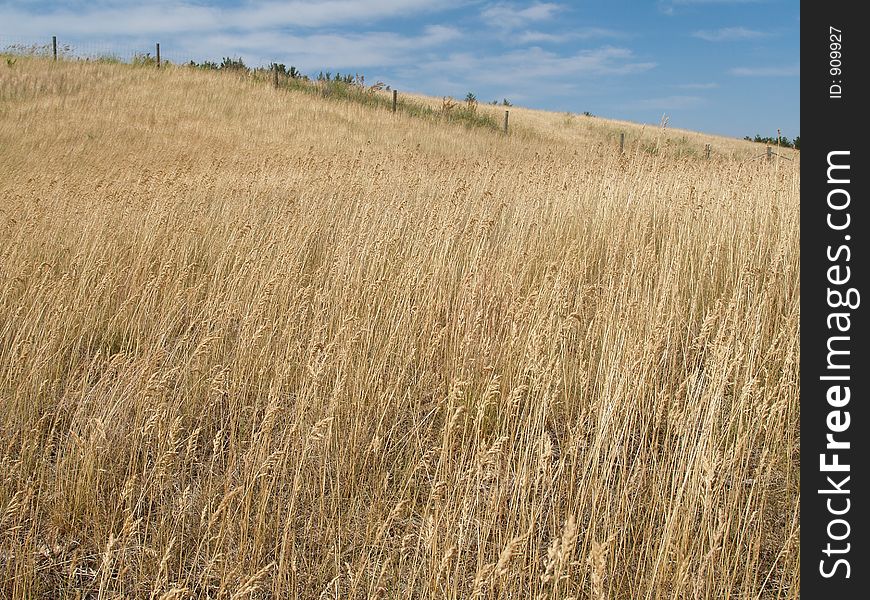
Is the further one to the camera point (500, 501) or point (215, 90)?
point (215, 90)

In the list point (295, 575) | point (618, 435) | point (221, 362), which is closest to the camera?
point (295, 575)

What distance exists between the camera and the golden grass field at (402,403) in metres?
2.15

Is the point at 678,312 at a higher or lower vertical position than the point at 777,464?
higher

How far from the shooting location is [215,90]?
21.2 metres

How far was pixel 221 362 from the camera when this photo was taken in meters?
3.58

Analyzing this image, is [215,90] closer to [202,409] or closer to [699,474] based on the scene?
[202,409]

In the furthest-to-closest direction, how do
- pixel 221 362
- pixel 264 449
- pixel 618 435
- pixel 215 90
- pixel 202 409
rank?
pixel 215 90 < pixel 221 362 < pixel 202 409 < pixel 618 435 < pixel 264 449

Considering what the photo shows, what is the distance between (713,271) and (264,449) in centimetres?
334

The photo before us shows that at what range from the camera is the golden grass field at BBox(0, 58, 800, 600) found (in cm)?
215

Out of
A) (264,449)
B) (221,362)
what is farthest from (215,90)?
(264,449)

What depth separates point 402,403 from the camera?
317cm
